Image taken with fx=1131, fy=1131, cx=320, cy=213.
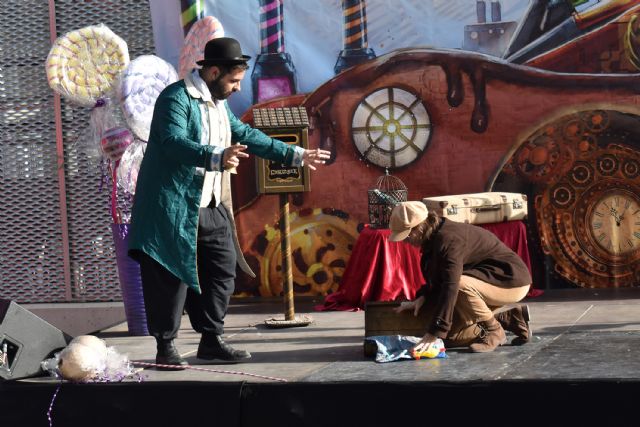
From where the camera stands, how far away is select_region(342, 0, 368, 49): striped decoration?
8.38 metres

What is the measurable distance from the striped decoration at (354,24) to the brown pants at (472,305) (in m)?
3.04

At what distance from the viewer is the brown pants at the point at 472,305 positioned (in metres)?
5.75

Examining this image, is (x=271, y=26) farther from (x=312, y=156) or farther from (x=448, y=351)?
(x=448, y=351)

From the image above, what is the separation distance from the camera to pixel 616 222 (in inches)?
317

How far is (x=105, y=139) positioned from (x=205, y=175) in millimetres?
1732

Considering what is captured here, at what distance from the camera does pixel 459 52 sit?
8.24 meters

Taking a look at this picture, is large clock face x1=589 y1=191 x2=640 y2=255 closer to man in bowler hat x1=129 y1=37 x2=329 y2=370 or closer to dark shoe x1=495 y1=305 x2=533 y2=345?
dark shoe x1=495 y1=305 x2=533 y2=345

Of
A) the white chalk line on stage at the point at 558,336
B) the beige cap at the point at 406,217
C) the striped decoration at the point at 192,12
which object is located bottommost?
the white chalk line on stage at the point at 558,336

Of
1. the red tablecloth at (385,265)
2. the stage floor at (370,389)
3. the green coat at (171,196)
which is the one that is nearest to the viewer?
the stage floor at (370,389)

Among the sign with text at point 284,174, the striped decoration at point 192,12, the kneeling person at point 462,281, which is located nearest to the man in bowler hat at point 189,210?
the kneeling person at point 462,281

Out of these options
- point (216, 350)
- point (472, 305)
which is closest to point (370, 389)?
point (472, 305)

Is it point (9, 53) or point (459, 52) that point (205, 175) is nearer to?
point (459, 52)

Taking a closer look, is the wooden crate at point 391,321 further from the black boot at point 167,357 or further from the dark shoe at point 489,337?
the black boot at point 167,357

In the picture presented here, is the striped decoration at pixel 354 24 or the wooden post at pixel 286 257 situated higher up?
the striped decoration at pixel 354 24
